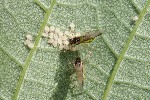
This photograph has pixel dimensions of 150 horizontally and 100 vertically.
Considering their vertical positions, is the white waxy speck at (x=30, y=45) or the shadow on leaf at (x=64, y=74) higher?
the white waxy speck at (x=30, y=45)

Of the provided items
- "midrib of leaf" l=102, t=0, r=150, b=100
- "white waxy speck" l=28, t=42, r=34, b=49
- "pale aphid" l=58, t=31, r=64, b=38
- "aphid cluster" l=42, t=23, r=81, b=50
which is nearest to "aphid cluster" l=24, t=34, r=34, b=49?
"white waxy speck" l=28, t=42, r=34, b=49

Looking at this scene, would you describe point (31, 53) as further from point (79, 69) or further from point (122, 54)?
point (122, 54)

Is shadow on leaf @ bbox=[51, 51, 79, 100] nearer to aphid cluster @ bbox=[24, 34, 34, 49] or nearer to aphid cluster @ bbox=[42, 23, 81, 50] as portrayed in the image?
aphid cluster @ bbox=[42, 23, 81, 50]

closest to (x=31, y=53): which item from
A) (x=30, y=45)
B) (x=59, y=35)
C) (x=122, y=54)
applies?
(x=30, y=45)

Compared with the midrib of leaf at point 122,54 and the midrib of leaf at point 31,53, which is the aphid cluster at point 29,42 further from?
the midrib of leaf at point 122,54

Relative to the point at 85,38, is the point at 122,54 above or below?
below

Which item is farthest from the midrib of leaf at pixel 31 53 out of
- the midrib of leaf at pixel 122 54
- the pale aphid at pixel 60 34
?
the midrib of leaf at pixel 122 54

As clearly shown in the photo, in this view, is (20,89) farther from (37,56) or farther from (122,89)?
(122,89)
